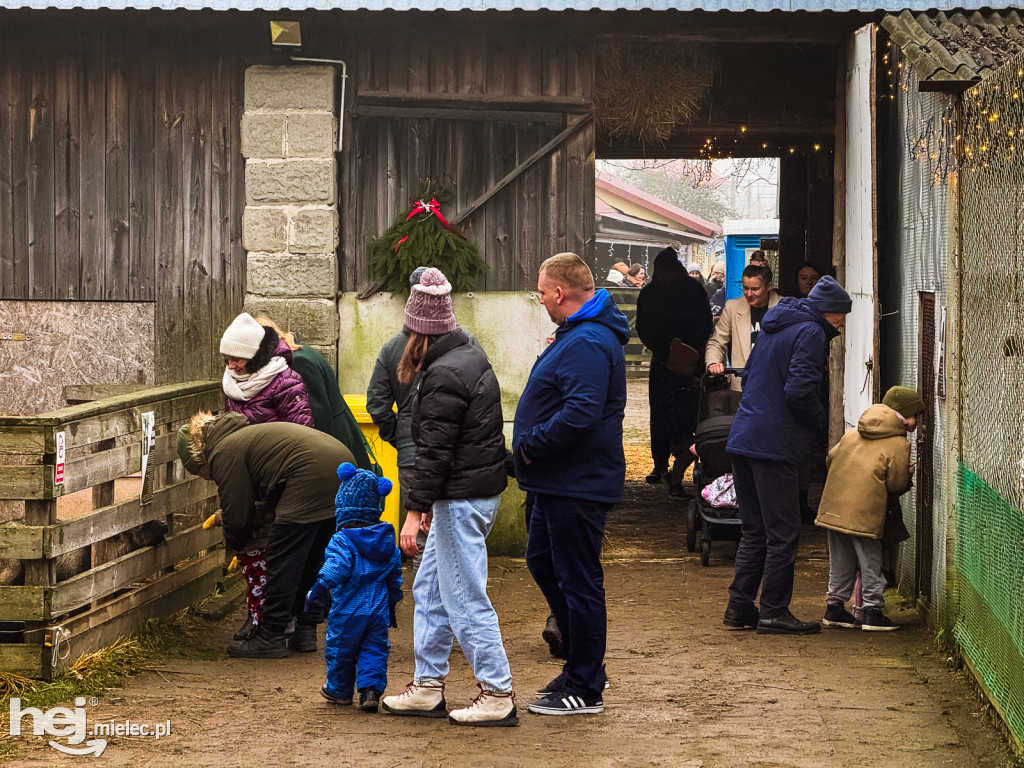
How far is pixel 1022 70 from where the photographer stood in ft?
17.4

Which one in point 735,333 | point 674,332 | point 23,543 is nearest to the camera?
point 23,543

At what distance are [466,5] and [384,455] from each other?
9.80 feet

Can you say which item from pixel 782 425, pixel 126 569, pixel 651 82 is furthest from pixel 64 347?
pixel 782 425

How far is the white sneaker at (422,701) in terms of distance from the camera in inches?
228

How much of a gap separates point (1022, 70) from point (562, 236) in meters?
4.56

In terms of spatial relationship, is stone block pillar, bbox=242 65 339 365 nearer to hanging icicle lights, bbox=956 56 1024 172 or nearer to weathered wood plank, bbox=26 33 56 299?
weathered wood plank, bbox=26 33 56 299

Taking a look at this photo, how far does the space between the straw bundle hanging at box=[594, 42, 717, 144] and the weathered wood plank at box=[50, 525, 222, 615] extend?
4.58 m

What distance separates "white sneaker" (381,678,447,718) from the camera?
5.78 meters

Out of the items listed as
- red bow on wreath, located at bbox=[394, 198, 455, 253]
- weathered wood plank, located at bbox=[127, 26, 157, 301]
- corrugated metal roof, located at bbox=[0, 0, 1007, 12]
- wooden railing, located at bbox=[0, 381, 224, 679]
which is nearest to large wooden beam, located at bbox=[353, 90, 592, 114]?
red bow on wreath, located at bbox=[394, 198, 455, 253]

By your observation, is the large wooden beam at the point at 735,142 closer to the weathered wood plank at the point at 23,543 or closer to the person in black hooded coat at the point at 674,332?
the person in black hooded coat at the point at 674,332

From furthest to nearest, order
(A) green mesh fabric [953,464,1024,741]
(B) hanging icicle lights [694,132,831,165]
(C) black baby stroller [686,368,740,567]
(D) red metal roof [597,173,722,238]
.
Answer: (D) red metal roof [597,173,722,238], (B) hanging icicle lights [694,132,831,165], (C) black baby stroller [686,368,740,567], (A) green mesh fabric [953,464,1024,741]

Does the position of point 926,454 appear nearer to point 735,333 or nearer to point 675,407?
point 735,333

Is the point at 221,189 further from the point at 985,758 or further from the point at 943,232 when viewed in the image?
the point at 985,758

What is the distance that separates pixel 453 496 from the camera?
219 inches
